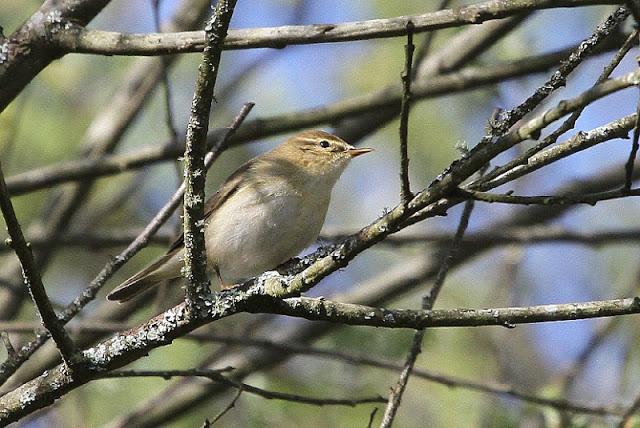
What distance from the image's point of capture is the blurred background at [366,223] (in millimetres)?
6488

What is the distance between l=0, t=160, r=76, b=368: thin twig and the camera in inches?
94.3

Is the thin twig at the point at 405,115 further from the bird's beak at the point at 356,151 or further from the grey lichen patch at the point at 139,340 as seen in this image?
the bird's beak at the point at 356,151

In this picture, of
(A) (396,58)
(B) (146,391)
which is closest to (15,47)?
(B) (146,391)

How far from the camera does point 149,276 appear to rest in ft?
17.5

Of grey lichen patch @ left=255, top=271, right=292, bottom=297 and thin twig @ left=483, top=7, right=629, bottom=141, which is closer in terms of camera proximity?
thin twig @ left=483, top=7, right=629, bottom=141

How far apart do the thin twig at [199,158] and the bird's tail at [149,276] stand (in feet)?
8.43

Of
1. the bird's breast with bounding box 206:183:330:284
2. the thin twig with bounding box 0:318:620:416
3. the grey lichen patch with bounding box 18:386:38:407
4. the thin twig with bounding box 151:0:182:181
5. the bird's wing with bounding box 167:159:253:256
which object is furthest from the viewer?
the bird's wing with bounding box 167:159:253:256

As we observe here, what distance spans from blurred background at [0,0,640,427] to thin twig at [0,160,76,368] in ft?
9.38

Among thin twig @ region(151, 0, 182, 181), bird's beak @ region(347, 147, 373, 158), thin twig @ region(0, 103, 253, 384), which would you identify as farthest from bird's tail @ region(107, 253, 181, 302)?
thin twig @ region(0, 103, 253, 384)

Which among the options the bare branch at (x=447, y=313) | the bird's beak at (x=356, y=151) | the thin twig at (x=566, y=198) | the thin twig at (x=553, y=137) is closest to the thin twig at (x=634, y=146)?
the thin twig at (x=566, y=198)

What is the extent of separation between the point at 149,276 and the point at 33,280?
2816mm

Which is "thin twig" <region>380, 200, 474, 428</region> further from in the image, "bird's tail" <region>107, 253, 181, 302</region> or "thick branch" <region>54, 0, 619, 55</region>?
"bird's tail" <region>107, 253, 181, 302</region>

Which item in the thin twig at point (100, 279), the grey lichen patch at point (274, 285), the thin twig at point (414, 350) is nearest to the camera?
the grey lichen patch at point (274, 285)

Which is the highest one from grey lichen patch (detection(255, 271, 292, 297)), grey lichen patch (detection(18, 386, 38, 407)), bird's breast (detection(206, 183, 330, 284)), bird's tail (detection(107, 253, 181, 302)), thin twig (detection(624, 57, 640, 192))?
bird's breast (detection(206, 183, 330, 284))
